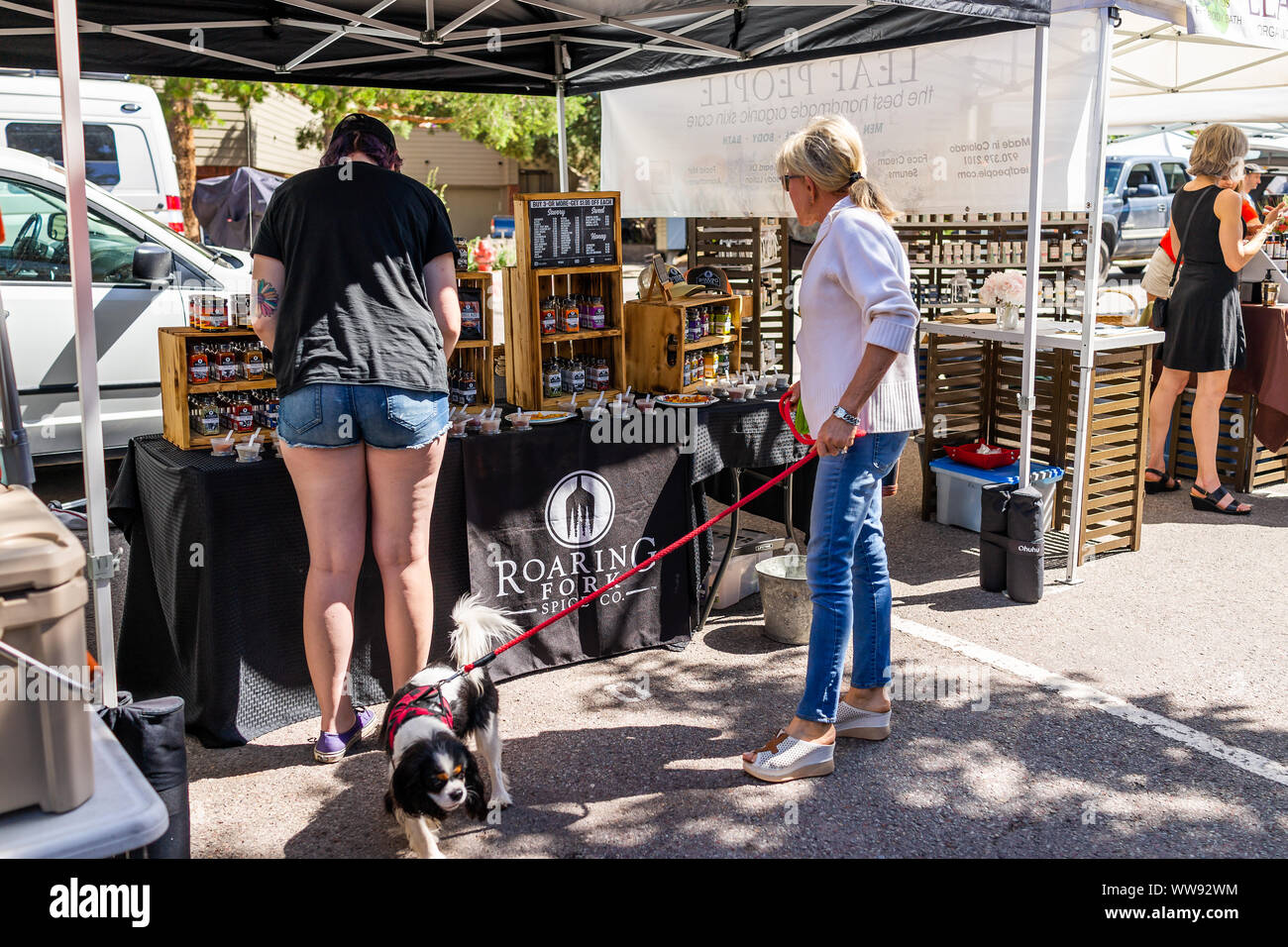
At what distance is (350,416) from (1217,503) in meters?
5.29

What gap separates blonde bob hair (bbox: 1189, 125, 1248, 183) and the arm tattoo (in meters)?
5.06

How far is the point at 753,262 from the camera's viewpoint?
7.99 metres

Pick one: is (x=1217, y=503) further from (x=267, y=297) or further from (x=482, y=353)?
(x=267, y=297)

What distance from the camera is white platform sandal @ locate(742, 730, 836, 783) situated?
3.46 metres

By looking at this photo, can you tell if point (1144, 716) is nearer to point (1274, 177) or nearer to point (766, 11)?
point (766, 11)

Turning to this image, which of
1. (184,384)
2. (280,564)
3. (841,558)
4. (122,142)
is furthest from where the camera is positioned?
(122,142)

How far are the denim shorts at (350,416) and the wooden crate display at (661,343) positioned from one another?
6.07ft

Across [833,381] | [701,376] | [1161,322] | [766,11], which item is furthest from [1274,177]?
[833,381]

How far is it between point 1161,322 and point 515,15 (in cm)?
401

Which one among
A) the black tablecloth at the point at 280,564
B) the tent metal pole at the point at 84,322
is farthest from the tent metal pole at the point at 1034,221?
the tent metal pole at the point at 84,322

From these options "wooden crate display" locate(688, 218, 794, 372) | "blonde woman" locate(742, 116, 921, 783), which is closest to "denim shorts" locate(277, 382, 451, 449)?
"blonde woman" locate(742, 116, 921, 783)

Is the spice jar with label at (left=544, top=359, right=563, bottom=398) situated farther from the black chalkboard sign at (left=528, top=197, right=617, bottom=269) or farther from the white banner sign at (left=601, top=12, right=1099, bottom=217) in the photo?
the white banner sign at (left=601, top=12, right=1099, bottom=217)

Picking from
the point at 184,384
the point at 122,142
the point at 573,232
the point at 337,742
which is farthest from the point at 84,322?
the point at 122,142
